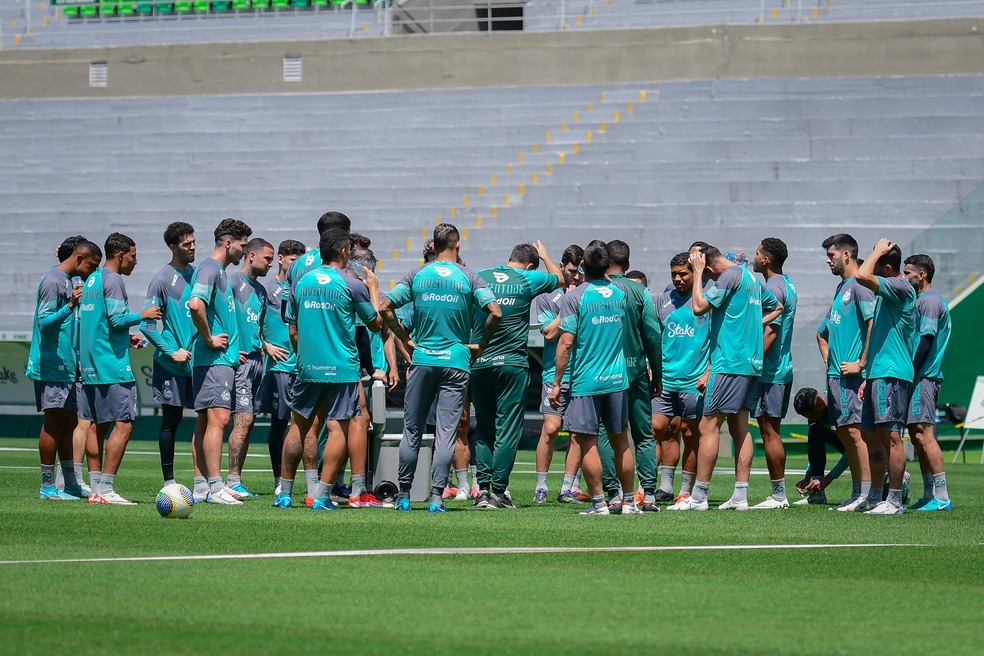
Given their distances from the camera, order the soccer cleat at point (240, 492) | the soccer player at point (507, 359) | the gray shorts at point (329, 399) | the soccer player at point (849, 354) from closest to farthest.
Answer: the gray shorts at point (329, 399), the soccer player at point (507, 359), the soccer player at point (849, 354), the soccer cleat at point (240, 492)

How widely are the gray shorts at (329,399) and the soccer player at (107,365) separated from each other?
4.37 ft

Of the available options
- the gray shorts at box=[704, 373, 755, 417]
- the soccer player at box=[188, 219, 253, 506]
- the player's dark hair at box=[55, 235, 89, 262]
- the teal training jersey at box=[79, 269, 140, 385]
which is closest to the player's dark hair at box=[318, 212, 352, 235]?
the soccer player at box=[188, 219, 253, 506]

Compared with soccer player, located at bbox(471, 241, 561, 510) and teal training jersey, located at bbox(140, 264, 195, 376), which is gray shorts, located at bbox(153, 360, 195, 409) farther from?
soccer player, located at bbox(471, 241, 561, 510)

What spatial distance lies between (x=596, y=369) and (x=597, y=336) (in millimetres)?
252

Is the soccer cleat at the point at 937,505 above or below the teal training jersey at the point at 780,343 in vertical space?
below

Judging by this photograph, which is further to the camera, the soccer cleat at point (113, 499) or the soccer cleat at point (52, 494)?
the soccer cleat at point (52, 494)

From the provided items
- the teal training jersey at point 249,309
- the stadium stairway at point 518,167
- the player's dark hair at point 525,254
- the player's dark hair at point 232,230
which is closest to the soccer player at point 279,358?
the teal training jersey at point 249,309

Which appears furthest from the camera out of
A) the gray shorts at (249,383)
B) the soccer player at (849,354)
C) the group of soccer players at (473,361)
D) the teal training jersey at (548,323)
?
the teal training jersey at (548,323)

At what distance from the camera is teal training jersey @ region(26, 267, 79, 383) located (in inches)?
462

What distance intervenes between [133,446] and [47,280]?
451 inches

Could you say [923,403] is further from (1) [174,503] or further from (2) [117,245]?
(2) [117,245]

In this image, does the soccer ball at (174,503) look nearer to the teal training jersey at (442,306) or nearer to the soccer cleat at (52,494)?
the teal training jersey at (442,306)

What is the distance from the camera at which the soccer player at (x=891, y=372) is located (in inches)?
438

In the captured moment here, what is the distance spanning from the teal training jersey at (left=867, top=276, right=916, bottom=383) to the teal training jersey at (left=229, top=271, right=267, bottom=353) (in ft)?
16.5
